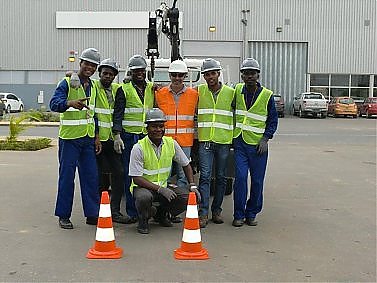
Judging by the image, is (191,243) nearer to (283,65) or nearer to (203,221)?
(203,221)

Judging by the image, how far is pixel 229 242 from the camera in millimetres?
6504

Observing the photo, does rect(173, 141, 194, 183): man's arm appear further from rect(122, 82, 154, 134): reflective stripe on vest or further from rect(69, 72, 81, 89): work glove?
rect(69, 72, 81, 89): work glove

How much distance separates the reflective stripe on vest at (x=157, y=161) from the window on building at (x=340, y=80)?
39.7 meters

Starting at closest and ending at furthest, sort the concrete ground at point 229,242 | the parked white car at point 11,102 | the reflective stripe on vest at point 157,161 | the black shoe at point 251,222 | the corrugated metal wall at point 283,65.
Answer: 1. the concrete ground at point 229,242
2. the reflective stripe on vest at point 157,161
3. the black shoe at point 251,222
4. the parked white car at point 11,102
5. the corrugated metal wall at point 283,65

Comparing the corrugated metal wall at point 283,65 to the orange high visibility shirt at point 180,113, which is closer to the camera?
the orange high visibility shirt at point 180,113

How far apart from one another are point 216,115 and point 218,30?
120 ft

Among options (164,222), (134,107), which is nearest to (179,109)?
(134,107)

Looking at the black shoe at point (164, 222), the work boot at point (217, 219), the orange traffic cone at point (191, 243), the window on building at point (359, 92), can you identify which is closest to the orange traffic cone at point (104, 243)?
the orange traffic cone at point (191, 243)

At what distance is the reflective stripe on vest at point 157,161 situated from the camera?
6773mm

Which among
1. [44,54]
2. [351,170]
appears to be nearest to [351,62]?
[44,54]

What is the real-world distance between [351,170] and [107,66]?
7473mm

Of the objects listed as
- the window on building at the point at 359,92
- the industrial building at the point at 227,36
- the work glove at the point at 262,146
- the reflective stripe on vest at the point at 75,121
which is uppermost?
the industrial building at the point at 227,36

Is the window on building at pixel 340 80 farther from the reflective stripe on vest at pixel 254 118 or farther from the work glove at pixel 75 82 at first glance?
the work glove at pixel 75 82

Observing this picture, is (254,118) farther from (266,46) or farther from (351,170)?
(266,46)
